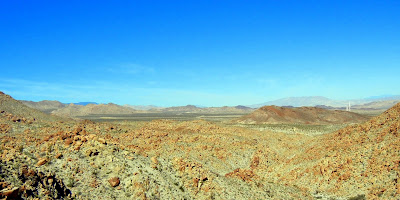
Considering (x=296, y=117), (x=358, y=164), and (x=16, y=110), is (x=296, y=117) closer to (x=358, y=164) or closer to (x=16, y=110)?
(x=358, y=164)

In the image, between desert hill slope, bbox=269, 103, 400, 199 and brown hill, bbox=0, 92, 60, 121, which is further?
brown hill, bbox=0, 92, 60, 121

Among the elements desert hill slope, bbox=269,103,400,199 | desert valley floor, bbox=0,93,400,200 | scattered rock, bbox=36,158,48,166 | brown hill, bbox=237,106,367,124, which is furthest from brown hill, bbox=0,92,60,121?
brown hill, bbox=237,106,367,124

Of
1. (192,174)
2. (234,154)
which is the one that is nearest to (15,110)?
(234,154)

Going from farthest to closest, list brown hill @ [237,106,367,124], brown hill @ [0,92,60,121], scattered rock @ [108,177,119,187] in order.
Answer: brown hill @ [237,106,367,124], brown hill @ [0,92,60,121], scattered rock @ [108,177,119,187]

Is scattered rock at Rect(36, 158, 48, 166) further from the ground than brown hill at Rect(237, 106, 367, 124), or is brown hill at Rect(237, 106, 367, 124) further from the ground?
brown hill at Rect(237, 106, 367, 124)

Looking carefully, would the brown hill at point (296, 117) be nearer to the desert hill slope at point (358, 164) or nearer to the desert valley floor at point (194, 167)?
the desert valley floor at point (194, 167)

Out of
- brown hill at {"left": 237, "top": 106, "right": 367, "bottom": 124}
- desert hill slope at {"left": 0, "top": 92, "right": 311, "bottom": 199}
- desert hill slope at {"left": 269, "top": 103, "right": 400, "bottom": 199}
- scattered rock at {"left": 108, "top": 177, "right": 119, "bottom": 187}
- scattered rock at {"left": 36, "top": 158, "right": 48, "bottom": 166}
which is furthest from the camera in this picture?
brown hill at {"left": 237, "top": 106, "right": 367, "bottom": 124}

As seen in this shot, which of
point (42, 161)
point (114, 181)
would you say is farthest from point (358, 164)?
point (42, 161)

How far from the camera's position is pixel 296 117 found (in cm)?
9206

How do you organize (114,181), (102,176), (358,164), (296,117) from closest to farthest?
(114,181) < (102,176) < (358,164) < (296,117)

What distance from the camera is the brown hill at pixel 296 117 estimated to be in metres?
88.2

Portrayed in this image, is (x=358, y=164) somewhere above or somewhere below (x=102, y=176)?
below

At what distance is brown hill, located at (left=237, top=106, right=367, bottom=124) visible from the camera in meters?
88.2

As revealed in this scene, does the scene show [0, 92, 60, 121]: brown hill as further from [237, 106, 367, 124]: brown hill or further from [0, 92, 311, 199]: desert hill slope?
[237, 106, 367, 124]: brown hill
